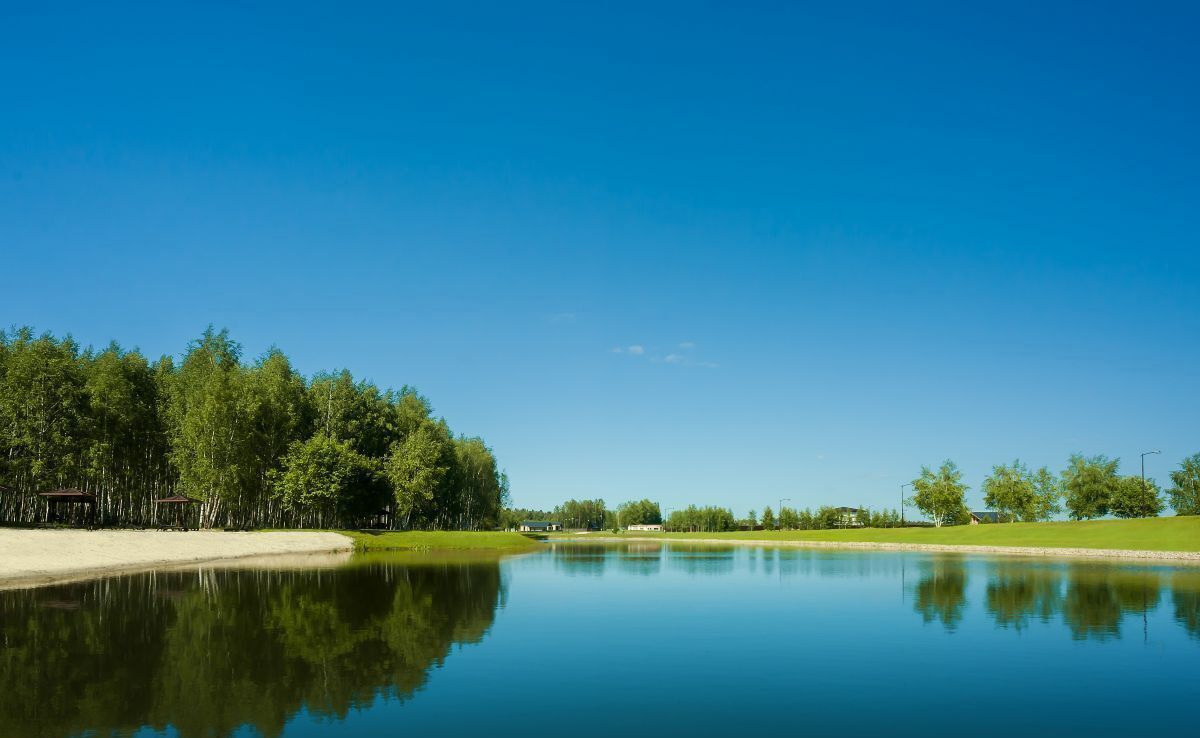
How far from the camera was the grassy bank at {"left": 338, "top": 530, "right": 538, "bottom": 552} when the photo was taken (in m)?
78.6

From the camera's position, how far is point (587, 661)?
781 inches

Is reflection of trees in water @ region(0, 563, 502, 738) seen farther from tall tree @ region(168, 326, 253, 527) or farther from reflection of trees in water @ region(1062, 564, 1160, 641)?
tall tree @ region(168, 326, 253, 527)

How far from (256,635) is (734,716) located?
1512 centimetres

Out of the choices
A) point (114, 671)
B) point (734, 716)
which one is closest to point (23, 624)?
point (114, 671)

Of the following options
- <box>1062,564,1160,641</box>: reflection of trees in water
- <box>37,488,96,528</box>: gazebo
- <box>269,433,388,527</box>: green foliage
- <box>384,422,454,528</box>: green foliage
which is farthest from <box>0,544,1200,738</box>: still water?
<box>384,422,454,528</box>: green foliage

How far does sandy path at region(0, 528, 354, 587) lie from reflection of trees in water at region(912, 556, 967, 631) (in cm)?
4121

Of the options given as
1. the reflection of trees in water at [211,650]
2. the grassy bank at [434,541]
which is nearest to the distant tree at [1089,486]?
the grassy bank at [434,541]

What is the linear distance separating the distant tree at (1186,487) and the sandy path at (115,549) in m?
149

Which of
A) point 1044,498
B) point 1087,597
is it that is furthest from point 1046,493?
point 1087,597

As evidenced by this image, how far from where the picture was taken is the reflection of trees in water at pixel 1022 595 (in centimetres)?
2788

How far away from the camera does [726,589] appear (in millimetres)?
39531

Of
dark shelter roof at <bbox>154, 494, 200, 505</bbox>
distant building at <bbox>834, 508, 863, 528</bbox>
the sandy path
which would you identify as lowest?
distant building at <bbox>834, 508, 863, 528</bbox>

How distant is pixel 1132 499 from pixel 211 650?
129m

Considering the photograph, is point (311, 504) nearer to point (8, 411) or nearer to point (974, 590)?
point (8, 411)
